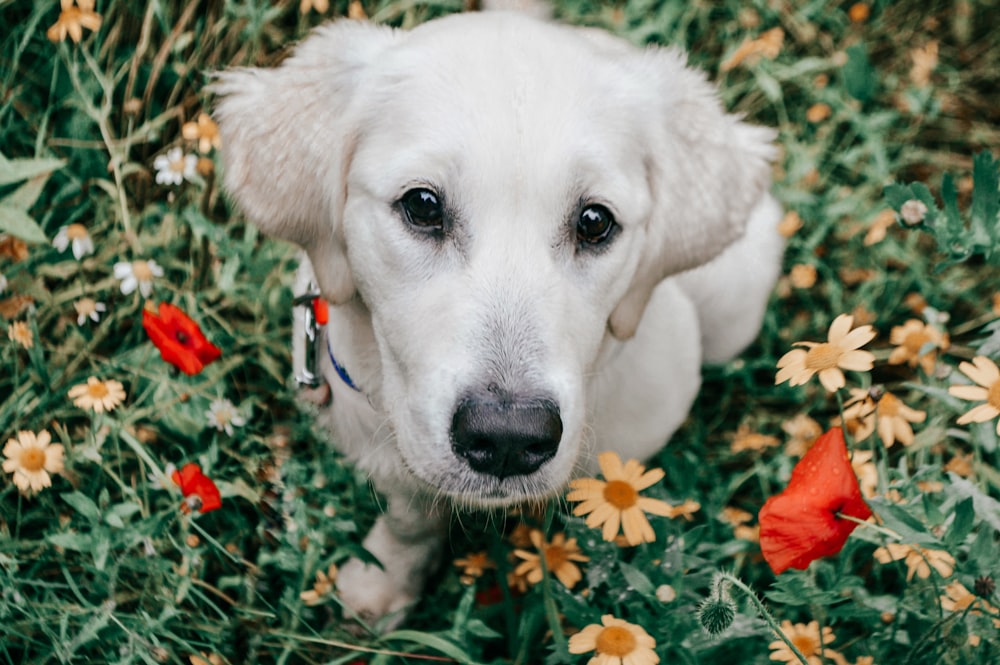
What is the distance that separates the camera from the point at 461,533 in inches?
111

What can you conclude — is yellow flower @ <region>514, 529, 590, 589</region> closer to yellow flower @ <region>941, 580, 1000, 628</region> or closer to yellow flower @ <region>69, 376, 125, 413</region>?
yellow flower @ <region>941, 580, 1000, 628</region>

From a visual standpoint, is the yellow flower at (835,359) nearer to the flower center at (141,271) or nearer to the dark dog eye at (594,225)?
the dark dog eye at (594,225)

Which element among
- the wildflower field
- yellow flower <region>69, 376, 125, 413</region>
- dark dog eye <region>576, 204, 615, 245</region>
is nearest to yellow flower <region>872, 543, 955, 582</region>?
the wildflower field

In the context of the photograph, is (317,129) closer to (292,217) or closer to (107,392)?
(292,217)

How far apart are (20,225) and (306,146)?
99cm

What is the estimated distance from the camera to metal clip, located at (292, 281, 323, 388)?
102 inches

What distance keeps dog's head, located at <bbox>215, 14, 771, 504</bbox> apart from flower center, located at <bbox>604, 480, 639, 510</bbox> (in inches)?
4.0

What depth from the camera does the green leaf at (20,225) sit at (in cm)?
251

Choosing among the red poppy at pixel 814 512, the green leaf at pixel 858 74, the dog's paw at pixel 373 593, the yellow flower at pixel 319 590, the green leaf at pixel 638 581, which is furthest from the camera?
the green leaf at pixel 858 74

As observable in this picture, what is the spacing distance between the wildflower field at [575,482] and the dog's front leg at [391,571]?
9cm

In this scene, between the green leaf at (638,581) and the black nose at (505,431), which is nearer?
the black nose at (505,431)

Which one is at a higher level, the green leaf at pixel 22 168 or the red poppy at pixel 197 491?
the green leaf at pixel 22 168

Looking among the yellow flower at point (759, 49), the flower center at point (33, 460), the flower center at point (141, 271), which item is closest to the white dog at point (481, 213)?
the flower center at point (141, 271)

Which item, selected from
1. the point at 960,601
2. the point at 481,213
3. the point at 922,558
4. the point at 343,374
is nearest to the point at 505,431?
the point at 481,213
